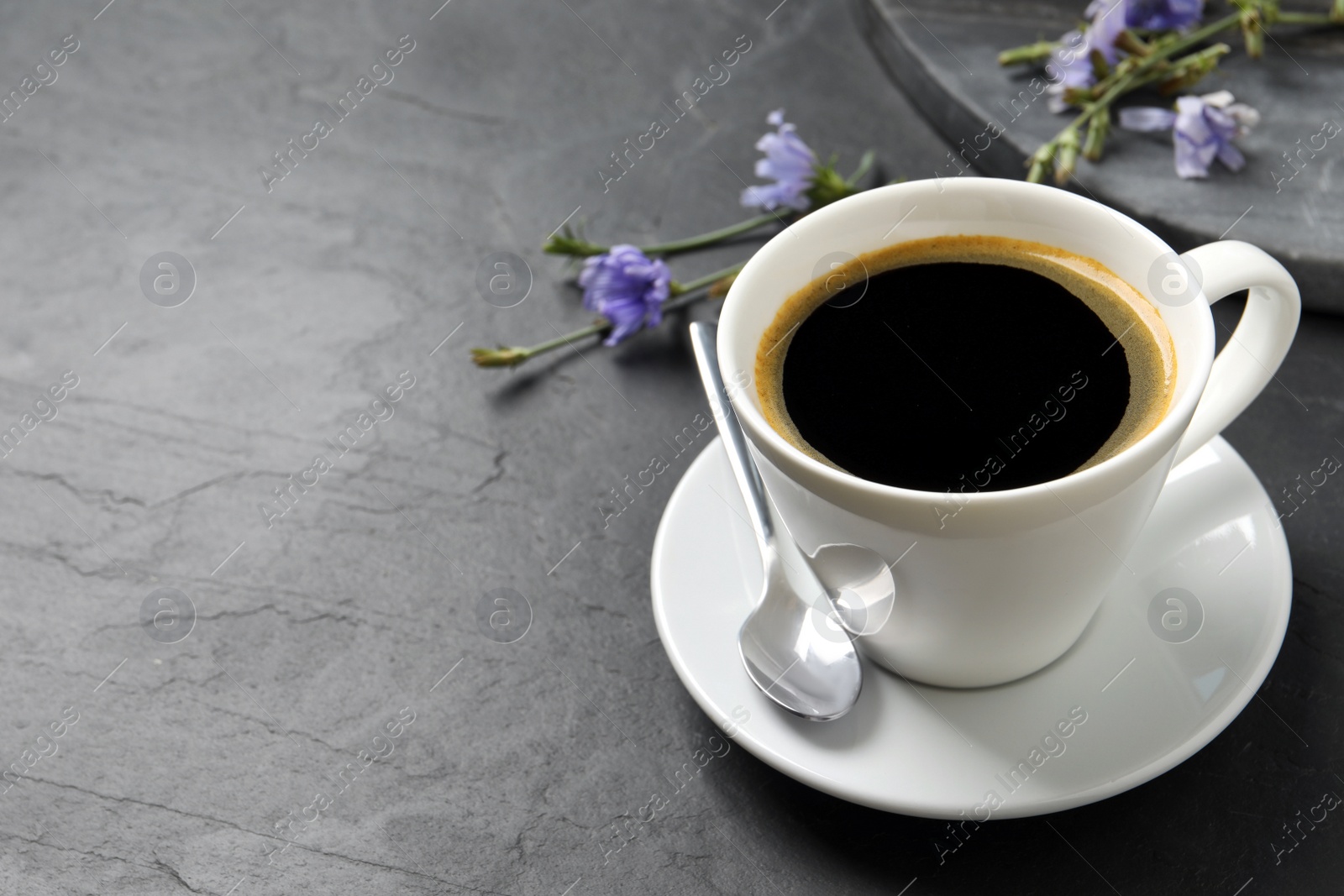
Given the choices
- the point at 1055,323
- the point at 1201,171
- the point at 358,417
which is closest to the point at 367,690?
the point at 358,417

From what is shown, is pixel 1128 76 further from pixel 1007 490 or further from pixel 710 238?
pixel 1007 490

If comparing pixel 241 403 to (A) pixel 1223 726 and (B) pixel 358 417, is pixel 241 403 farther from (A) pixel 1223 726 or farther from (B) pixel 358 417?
(A) pixel 1223 726

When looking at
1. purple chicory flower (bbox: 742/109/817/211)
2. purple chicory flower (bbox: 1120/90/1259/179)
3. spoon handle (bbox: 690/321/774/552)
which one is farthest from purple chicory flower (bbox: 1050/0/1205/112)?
spoon handle (bbox: 690/321/774/552)

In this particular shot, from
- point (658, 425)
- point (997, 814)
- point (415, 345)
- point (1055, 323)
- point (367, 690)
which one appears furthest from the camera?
point (415, 345)

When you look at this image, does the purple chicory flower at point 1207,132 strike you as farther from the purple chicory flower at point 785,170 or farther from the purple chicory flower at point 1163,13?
the purple chicory flower at point 785,170

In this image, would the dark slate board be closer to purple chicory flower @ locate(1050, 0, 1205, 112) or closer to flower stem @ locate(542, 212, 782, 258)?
purple chicory flower @ locate(1050, 0, 1205, 112)

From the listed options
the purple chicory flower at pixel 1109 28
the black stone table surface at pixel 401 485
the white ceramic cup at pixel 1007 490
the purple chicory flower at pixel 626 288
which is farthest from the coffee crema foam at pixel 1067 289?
the purple chicory flower at pixel 1109 28
